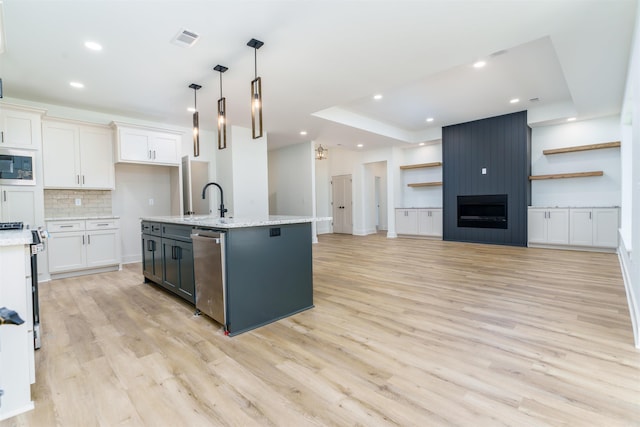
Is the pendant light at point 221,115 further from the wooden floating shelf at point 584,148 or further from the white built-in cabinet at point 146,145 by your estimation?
the wooden floating shelf at point 584,148

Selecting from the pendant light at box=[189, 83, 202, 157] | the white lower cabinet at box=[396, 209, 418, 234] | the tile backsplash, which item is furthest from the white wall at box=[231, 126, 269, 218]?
the white lower cabinet at box=[396, 209, 418, 234]

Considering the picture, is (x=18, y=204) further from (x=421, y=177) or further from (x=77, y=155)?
(x=421, y=177)

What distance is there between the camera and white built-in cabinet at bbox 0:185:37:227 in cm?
393

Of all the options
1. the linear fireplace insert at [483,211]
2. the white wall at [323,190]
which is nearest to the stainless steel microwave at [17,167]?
the white wall at [323,190]

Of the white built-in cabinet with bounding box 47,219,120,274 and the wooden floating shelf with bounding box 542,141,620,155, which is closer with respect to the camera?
the white built-in cabinet with bounding box 47,219,120,274

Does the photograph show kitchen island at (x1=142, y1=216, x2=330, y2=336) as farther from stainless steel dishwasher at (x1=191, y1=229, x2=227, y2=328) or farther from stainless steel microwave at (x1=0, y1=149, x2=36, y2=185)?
stainless steel microwave at (x1=0, y1=149, x2=36, y2=185)

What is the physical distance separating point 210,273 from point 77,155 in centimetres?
389

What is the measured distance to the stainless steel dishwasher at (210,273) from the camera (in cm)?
242

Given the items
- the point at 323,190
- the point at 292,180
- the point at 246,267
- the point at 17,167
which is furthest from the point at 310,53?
the point at 323,190

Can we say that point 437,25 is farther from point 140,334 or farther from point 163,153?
point 163,153

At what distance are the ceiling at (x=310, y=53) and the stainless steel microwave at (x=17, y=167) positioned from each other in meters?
0.92

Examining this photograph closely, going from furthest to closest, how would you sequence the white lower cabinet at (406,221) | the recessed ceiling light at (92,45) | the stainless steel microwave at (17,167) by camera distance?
the white lower cabinet at (406,221), the stainless steel microwave at (17,167), the recessed ceiling light at (92,45)

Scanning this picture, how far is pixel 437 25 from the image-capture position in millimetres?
2867

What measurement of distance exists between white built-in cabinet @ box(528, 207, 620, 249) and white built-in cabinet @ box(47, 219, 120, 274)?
801 cm
